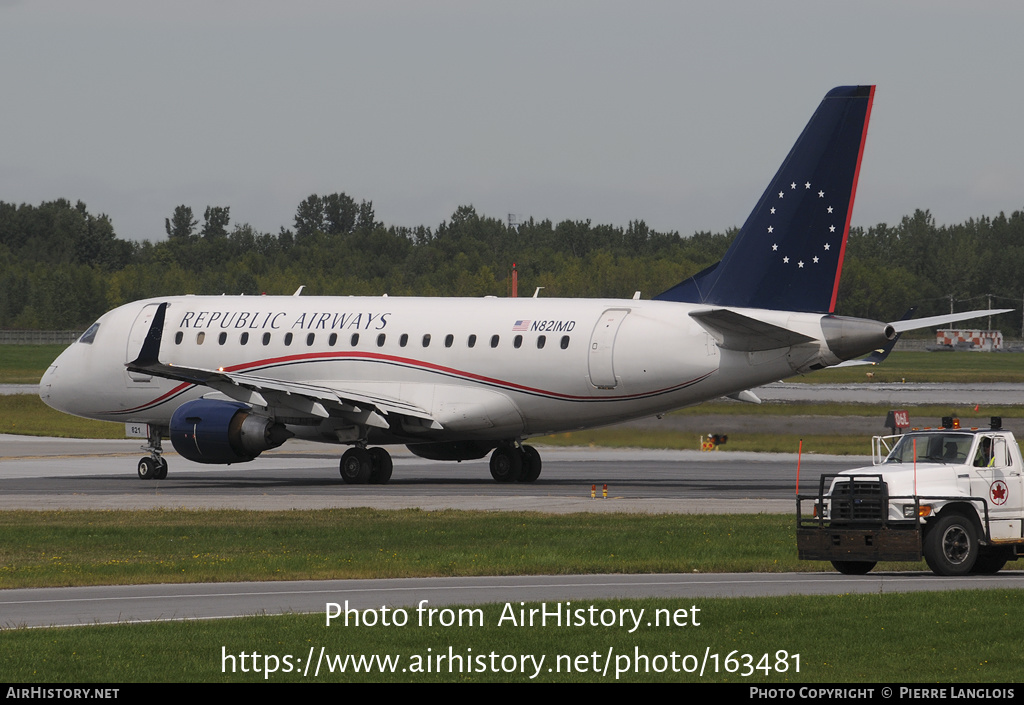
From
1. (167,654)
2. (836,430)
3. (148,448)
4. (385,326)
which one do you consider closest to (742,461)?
(836,430)

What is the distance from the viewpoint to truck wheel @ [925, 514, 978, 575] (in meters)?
21.3

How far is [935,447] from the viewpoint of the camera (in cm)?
2245

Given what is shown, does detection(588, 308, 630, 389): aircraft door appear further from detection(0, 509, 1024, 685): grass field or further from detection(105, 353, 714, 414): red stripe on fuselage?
detection(0, 509, 1024, 685): grass field

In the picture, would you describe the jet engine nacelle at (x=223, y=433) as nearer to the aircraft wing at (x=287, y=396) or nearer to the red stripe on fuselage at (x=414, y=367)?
the aircraft wing at (x=287, y=396)

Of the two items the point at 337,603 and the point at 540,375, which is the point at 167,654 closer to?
the point at 337,603

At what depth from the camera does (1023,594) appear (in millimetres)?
19234

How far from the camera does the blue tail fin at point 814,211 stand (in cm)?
3600

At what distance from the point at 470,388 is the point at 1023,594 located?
70.9 ft

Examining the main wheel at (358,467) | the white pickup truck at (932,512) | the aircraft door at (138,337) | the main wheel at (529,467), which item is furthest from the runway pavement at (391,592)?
the aircraft door at (138,337)

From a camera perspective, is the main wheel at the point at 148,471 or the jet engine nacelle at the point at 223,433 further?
the main wheel at the point at 148,471

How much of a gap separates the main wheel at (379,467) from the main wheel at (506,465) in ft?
9.49

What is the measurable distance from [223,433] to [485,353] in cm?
689

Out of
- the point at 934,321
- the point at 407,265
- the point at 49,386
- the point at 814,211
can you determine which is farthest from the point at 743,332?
the point at 407,265

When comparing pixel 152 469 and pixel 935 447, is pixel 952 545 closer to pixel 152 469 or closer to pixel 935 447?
pixel 935 447
